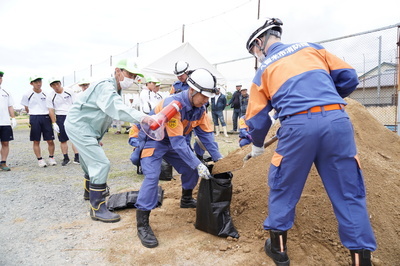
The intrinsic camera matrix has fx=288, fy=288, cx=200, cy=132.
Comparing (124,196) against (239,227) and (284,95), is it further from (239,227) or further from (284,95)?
(284,95)

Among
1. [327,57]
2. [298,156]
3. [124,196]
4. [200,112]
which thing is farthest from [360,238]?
[124,196]

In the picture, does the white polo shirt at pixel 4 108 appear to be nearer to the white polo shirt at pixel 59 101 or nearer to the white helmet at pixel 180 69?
the white polo shirt at pixel 59 101

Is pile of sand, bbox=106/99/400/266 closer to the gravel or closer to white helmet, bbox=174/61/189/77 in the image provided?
the gravel

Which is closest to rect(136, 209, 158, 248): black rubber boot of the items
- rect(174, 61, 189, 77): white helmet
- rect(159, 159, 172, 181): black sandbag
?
rect(159, 159, 172, 181): black sandbag

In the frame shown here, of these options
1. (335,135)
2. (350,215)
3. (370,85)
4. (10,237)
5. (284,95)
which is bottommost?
(10,237)

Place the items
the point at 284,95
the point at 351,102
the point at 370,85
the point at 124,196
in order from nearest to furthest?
the point at 284,95 → the point at 124,196 → the point at 351,102 → the point at 370,85

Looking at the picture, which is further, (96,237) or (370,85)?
(370,85)

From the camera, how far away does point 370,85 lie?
8156 mm

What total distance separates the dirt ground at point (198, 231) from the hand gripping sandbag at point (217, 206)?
0.09m

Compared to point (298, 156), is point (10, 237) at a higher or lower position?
lower

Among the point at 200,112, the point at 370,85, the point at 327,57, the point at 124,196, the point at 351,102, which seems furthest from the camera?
the point at 370,85

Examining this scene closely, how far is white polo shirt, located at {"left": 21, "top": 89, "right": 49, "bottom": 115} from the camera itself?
6359 millimetres

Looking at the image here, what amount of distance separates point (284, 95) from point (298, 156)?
45 cm

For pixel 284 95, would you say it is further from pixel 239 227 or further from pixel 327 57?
pixel 239 227
